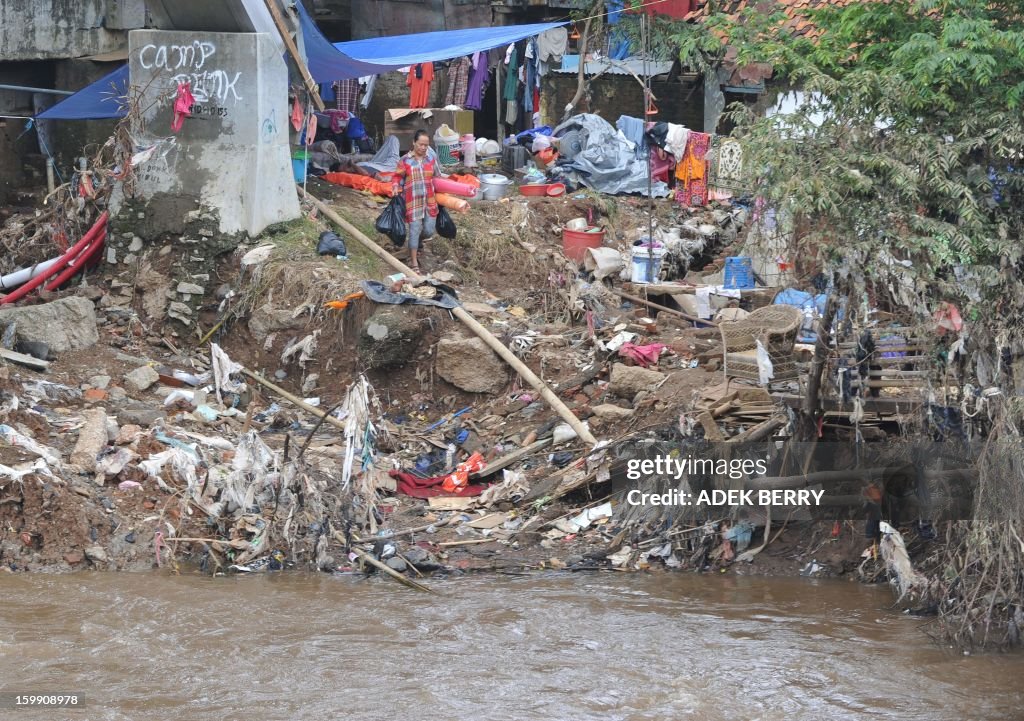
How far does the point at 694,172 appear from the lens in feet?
49.9

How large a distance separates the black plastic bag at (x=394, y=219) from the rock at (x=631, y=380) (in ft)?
10.4

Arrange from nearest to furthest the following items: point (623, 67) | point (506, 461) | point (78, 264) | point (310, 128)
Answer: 1. point (506, 461)
2. point (78, 264)
3. point (310, 128)
4. point (623, 67)

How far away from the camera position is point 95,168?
11148 millimetres

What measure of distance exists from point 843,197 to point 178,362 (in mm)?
6107

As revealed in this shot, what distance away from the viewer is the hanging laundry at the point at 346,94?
49.9 ft

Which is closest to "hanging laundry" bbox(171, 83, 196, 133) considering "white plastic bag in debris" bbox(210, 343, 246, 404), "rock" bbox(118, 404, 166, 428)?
"white plastic bag in debris" bbox(210, 343, 246, 404)

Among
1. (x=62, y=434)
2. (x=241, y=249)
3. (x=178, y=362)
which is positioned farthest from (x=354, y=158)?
(x=62, y=434)

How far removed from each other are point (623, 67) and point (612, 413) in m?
9.19

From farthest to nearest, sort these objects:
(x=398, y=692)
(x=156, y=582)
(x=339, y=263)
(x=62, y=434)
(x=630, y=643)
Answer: (x=339, y=263) → (x=62, y=434) → (x=156, y=582) → (x=630, y=643) → (x=398, y=692)

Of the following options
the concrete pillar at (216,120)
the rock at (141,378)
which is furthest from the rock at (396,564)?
the concrete pillar at (216,120)

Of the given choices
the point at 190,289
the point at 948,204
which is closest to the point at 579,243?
the point at 190,289

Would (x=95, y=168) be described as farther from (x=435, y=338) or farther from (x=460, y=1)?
(x=460, y=1)

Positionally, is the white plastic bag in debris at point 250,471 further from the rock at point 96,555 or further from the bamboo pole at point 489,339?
the bamboo pole at point 489,339

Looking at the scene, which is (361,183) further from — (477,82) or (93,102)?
(477,82)
